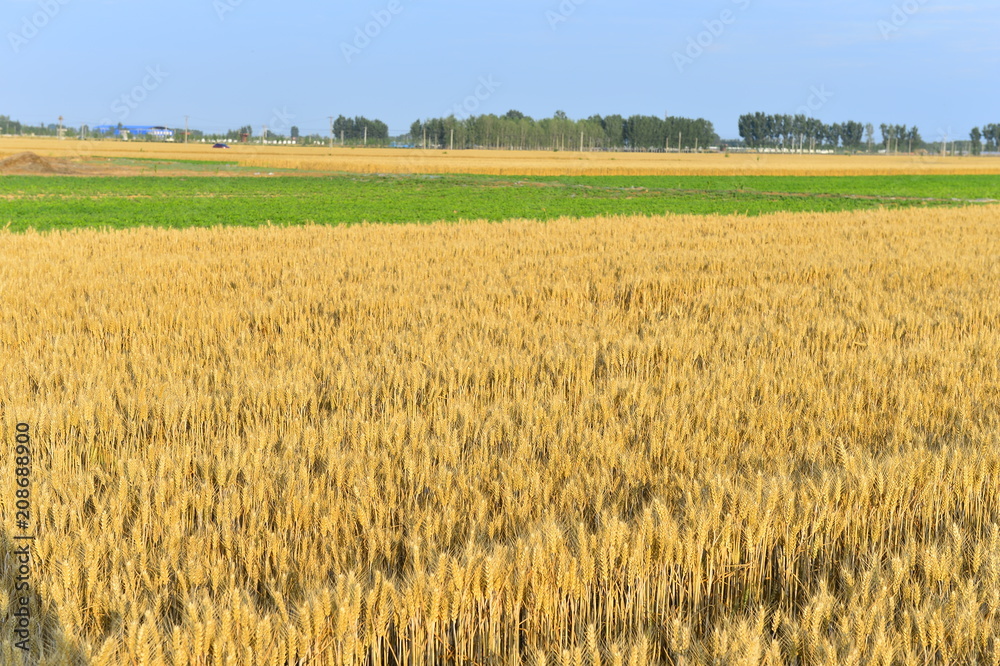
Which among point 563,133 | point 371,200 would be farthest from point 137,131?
point 371,200

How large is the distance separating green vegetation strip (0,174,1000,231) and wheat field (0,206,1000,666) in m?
16.6

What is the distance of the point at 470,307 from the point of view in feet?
32.3

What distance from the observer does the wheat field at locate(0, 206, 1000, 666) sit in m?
2.90

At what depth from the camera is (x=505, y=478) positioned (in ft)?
13.5

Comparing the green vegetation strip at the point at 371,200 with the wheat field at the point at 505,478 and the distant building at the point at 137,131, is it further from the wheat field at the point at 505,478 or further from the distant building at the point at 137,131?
the distant building at the point at 137,131

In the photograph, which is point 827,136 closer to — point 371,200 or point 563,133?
point 563,133

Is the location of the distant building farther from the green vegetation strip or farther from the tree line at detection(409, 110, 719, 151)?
the green vegetation strip

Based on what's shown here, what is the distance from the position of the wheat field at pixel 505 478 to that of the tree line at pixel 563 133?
143 metres

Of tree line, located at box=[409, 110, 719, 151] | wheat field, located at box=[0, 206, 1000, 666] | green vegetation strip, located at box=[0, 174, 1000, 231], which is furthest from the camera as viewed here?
tree line, located at box=[409, 110, 719, 151]

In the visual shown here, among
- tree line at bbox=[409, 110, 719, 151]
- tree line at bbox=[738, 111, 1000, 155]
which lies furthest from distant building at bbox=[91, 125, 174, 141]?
tree line at bbox=[738, 111, 1000, 155]

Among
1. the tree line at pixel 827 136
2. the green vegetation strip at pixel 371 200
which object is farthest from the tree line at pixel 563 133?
the green vegetation strip at pixel 371 200

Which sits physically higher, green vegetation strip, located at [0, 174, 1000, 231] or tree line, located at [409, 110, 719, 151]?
tree line, located at [409, 110, 719, 151]

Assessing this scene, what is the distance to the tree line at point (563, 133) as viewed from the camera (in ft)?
507

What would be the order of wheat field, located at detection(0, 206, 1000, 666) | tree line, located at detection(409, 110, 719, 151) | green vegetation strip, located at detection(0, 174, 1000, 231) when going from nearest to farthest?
wheat field, located at detection(0, 206, 1000, 666) < green vegetation strip, located at detection(0, 174, 1000, 231) < tree line, located at detection(409, 110, 719, 151)
